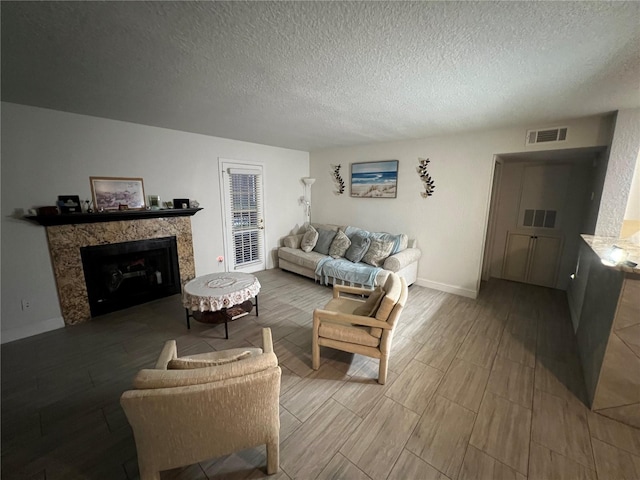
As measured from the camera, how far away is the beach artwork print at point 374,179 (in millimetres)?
4465

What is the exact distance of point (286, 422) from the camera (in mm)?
1776

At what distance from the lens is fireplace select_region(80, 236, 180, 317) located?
315cm

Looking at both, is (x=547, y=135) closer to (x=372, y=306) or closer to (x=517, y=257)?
(x=517, y=257)

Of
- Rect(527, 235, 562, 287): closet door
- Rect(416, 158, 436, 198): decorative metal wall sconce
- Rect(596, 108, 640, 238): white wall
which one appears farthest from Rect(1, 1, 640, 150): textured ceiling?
Rect(527, 235, 562, 287): closet door

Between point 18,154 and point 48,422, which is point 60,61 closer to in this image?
point 18,154

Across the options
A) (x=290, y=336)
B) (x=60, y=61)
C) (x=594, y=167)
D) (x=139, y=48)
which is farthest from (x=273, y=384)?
(x=594, y=167)

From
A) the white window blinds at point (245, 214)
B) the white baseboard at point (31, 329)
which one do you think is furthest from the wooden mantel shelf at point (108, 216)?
the white baseboard at point (31, 329)

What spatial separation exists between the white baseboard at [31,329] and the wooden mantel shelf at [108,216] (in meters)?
1.13

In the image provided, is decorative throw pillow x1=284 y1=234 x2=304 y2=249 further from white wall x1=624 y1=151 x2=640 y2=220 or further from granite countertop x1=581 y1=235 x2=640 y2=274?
white wall x1=624 y1=151 x2=640 y2=220

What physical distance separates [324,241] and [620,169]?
3.82 meters

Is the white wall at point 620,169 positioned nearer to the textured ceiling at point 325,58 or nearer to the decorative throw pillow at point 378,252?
the textured ceiling at point 325,58

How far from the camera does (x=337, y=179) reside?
526 centimetres

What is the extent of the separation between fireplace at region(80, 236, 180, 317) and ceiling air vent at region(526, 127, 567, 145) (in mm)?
5150

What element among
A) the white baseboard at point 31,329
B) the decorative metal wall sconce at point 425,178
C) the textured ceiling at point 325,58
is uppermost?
the textured ceiling at point 325,58
